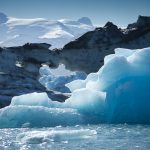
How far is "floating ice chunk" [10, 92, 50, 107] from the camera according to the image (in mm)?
20531

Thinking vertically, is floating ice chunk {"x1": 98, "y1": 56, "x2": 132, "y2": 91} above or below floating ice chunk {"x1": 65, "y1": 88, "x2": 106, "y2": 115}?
above

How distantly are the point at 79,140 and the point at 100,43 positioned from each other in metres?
17.4

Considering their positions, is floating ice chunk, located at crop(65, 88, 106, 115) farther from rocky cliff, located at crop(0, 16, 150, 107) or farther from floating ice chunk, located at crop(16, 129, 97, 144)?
rocky cliff, located at crop(0, 16, 150, 107)

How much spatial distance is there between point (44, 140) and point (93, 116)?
6.39 metres

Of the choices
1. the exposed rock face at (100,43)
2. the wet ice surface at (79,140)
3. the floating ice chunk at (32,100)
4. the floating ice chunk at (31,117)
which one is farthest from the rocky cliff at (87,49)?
the wet ice surface at (79,140)

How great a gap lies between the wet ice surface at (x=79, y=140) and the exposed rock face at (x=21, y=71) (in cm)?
783

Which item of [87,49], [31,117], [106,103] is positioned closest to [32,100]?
[31,117]

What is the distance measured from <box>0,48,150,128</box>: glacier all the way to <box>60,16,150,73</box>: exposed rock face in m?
10.6

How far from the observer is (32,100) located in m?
20.8

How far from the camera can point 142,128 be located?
1719 centimetres

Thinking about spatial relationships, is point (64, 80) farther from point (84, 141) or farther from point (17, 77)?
point (84, 141)

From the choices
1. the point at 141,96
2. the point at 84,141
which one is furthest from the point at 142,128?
the point at 84,141

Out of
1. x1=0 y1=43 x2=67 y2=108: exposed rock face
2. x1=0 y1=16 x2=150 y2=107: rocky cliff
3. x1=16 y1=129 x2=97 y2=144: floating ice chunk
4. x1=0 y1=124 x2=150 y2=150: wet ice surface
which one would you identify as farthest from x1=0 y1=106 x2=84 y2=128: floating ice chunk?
x1=0 y1=16 x2=150 y2=107: rocky cliff

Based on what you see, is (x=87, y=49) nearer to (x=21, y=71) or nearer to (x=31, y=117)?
(x=21, y=71)
